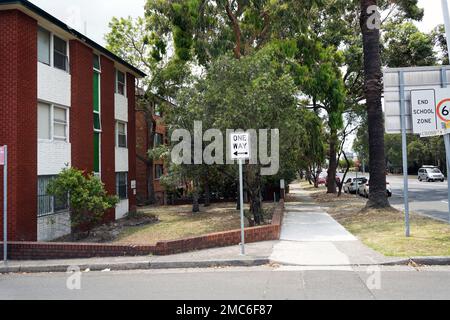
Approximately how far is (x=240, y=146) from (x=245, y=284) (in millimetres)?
3421

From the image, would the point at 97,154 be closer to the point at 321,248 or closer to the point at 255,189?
the point at 255,189

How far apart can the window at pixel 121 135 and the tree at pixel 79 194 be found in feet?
22.6

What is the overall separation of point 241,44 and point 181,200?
48.2 feet

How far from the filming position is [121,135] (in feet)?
70.2

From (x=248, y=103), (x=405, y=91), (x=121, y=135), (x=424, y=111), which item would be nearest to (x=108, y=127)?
(x=121, y=135)

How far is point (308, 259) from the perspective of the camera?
9.37 m

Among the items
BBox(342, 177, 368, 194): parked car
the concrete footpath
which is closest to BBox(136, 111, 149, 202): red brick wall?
BBox(342, 177, 368, 194): parked car

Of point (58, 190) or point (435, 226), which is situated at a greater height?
point (58, 190)

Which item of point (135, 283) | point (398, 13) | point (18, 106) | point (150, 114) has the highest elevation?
point (398, 13)

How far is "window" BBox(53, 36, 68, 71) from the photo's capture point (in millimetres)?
15281

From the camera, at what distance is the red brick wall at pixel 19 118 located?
12.6 meters
